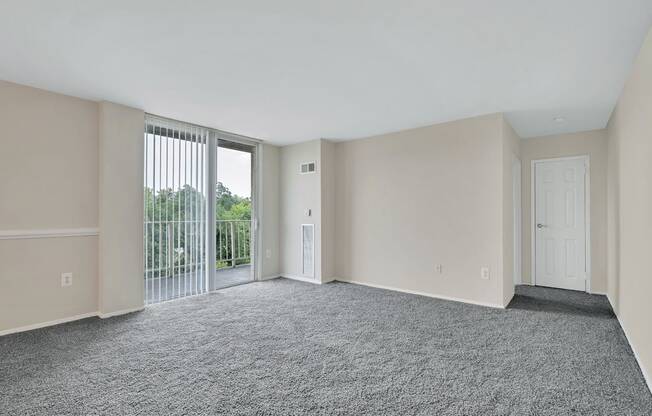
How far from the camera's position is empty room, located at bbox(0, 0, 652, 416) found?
1.95 metres

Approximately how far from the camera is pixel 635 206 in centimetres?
246

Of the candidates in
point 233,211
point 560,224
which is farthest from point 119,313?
point 560,224

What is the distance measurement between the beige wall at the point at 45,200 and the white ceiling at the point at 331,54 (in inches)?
9.5

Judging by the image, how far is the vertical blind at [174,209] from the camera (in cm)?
380

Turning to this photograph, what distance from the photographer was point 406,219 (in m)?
4.43

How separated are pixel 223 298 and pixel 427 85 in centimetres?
329

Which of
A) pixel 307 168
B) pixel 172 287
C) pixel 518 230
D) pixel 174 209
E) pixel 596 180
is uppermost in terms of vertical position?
pixel 307 168

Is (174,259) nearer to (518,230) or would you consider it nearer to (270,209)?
(270,209)

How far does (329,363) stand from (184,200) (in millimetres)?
2770

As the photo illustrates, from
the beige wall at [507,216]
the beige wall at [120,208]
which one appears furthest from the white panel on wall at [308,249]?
the beige wall at [507,216]

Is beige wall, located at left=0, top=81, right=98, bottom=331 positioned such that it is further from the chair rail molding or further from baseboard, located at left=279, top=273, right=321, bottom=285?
baseboard, located at left=279, top=273, right=321, bottom=285

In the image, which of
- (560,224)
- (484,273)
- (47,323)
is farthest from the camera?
(560,224)

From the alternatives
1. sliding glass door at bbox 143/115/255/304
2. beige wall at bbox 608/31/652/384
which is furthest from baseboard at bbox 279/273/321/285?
beige wall at bbox 608/31/652/384

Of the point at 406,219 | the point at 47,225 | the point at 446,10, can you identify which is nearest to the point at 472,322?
the point at 406,219
